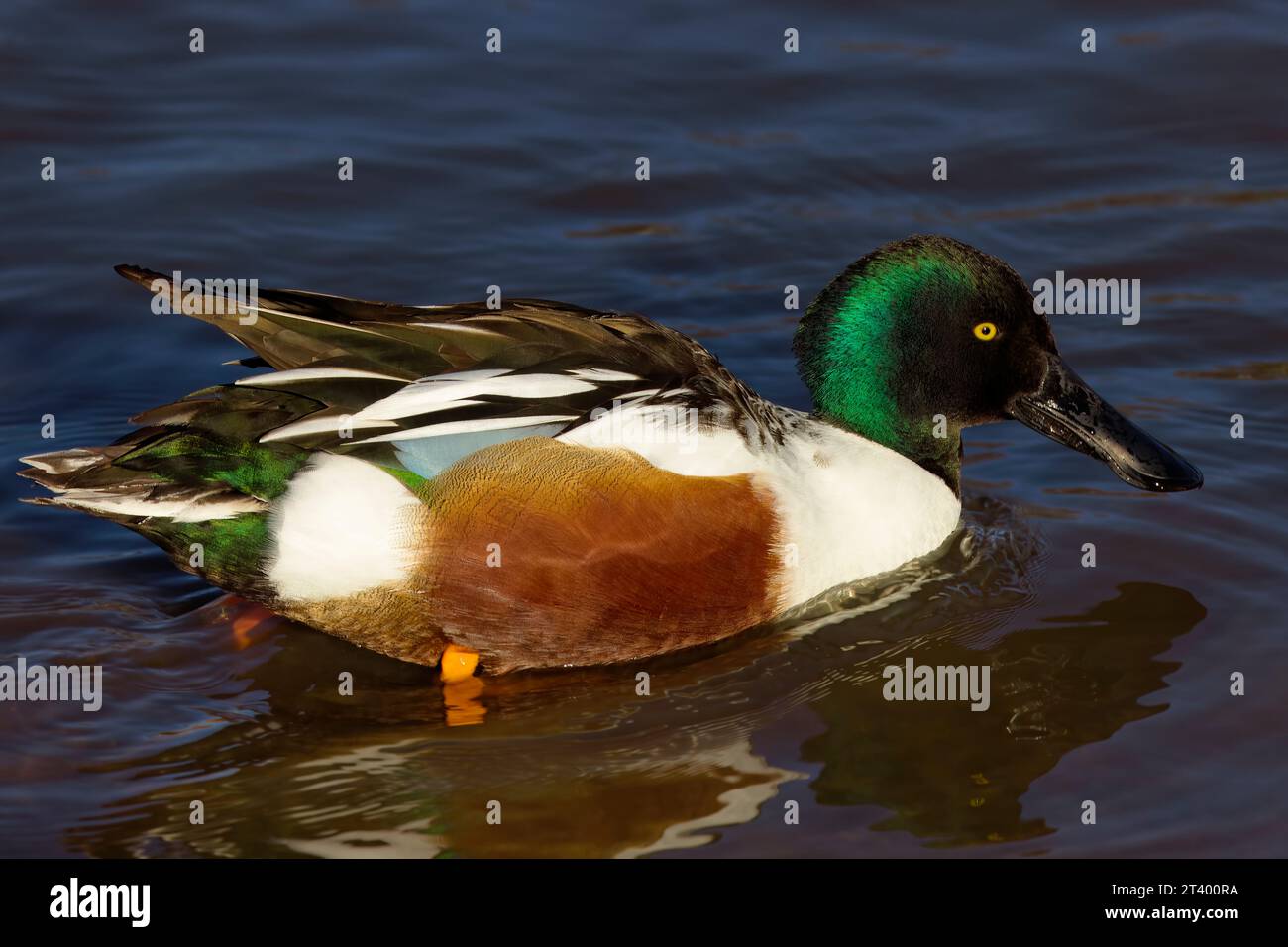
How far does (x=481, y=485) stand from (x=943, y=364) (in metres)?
1.58

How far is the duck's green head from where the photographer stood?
512 centimetres

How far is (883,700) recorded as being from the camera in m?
4.78

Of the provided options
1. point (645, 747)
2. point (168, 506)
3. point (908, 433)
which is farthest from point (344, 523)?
point (908, 433)

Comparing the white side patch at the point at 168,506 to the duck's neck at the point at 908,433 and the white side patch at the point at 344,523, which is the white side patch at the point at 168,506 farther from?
the duck's neck at the point at 908,433

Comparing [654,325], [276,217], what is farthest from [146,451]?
[276,217]

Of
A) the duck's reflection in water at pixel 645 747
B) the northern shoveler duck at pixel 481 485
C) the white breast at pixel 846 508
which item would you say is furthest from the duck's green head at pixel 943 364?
the duck's reflection in water at pixel 645 747

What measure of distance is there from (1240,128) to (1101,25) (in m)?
1.19

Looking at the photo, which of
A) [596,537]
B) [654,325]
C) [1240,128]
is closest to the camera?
[596,537]

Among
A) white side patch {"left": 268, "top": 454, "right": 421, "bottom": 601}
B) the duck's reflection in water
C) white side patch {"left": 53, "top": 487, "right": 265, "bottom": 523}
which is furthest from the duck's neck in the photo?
white side patch {"left": 53, "top": 487, "right": 265, "bottom": 523}

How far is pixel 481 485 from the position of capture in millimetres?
4457

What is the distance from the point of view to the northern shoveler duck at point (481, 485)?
4.46 meters

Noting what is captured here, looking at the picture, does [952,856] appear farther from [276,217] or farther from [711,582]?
[276,217]

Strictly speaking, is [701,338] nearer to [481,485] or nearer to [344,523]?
[481,485]

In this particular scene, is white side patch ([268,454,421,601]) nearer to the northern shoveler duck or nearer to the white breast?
the northern shoveler duck
